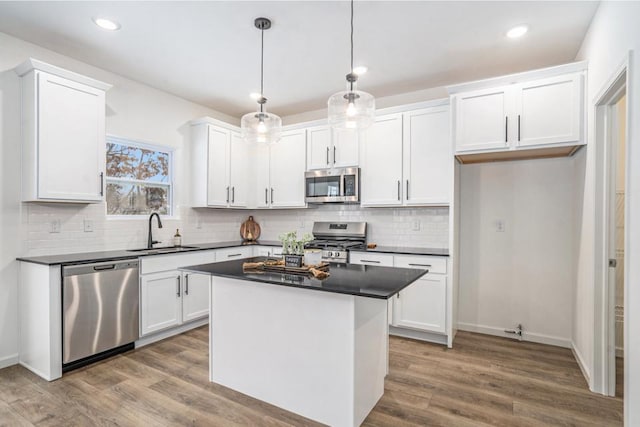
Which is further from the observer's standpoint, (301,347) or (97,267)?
(97,267)

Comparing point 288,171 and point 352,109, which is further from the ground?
point 352,109

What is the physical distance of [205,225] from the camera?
4.68 m

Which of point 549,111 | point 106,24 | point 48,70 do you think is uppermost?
point 106,24

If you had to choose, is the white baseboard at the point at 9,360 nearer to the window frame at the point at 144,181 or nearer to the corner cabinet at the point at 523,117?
the window frame at the point at 144,181

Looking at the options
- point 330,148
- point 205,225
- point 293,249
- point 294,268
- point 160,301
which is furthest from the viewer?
point 205,225

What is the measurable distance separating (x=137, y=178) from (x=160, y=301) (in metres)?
1.47

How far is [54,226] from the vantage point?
3154 millimetres

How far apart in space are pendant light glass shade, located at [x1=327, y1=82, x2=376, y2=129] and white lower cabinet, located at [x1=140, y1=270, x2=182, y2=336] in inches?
96.8

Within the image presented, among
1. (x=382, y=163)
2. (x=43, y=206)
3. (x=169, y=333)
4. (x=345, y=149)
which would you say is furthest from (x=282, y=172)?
(x=43, y=206)

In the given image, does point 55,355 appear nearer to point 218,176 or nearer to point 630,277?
point 218,176

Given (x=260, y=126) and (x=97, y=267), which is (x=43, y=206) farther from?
(x=260, y=126)

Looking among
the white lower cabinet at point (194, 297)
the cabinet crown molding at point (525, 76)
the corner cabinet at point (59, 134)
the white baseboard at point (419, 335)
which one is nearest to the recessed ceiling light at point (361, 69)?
the cabinet crown molding at point (525, 76)

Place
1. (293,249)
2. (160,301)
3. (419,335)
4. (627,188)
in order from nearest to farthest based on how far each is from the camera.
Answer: (627,188) → (293,249) → (160,301) → (419,335)

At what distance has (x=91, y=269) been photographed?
2.90 m
